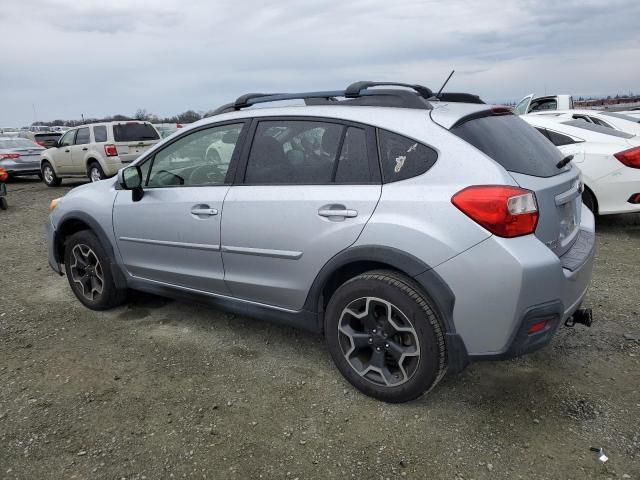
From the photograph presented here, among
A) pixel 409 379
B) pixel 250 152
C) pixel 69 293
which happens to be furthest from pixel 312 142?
pixel 69 293

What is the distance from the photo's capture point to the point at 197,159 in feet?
12.2

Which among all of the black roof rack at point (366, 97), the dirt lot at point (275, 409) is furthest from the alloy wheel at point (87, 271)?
the black roof rack at point (366, 97)

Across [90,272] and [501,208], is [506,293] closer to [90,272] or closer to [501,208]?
[501,208]

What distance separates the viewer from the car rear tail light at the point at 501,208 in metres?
2.40

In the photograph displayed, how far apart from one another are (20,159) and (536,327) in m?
16.0

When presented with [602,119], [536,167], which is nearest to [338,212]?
[536,167]

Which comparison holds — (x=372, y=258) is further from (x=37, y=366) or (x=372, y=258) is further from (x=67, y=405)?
(x=37, y=366)

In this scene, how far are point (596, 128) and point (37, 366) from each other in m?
6.87

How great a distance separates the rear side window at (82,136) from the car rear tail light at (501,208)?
503 inches

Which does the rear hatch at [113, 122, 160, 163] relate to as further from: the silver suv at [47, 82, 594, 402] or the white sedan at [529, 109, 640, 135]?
the silver suv at [47, 82, 594, 402]

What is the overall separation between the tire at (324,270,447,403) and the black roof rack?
3.27ft

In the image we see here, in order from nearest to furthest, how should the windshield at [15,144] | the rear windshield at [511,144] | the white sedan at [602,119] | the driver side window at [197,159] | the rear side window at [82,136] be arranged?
1. the rear windshield at [511,144]
2. the driver side window at [197,159]
3. the white sedan at [602,119]
4. the rear side window at [82,136]
5. the windshield at [15,144]

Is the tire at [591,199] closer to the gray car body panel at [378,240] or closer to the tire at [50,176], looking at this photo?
the gray car body panel at [378,240]

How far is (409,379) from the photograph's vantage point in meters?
2.71
